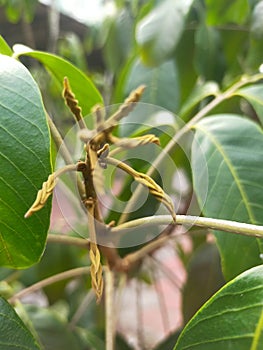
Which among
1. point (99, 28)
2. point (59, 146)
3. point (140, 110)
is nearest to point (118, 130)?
point (140, 110)

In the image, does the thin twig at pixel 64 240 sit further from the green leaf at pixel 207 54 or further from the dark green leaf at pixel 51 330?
the green leaf at pixel 207 54

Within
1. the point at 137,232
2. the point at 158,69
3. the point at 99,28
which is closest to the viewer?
the point at 137,232

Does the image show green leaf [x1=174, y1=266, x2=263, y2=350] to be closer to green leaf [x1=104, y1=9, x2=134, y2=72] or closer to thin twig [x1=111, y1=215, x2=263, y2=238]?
thin twig [x1=111, y1=215, x2=263, y2=238]

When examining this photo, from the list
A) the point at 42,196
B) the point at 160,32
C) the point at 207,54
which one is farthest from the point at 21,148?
the point at 207,54

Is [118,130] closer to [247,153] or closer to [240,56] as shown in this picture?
[247,153]

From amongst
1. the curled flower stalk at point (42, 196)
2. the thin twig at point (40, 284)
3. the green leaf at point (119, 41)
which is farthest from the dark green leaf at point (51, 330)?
the green leaf at point (119, 41)

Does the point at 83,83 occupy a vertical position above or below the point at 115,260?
above
